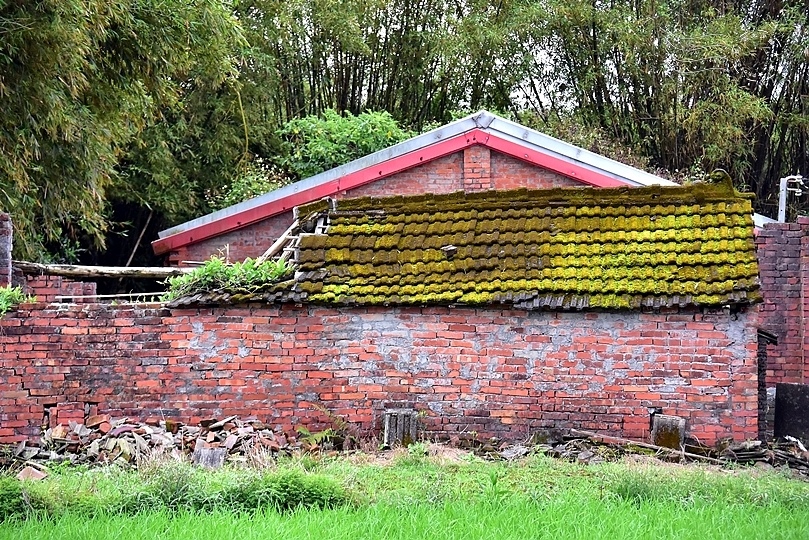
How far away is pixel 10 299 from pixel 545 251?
223 inches

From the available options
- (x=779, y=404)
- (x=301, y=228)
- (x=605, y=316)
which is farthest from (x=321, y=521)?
(x=779, y=404)

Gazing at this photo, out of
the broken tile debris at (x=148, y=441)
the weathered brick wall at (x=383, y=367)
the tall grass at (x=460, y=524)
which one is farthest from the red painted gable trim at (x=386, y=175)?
the tall grass at (x=460, y=524)

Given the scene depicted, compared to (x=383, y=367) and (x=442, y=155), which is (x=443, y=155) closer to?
(x=442, y=155)

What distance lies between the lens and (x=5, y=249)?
9.99 m

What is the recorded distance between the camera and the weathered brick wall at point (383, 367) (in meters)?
8.80

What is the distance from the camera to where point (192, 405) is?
30.1 feet

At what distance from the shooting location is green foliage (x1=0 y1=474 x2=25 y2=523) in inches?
244

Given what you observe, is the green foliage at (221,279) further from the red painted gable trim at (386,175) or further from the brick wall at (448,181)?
the red painted gable trim at (386,175)

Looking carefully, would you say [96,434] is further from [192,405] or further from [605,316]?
[605,316]

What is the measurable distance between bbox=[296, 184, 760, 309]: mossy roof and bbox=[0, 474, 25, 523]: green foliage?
3.57 metres

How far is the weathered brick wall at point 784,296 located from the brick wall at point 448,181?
318 cm

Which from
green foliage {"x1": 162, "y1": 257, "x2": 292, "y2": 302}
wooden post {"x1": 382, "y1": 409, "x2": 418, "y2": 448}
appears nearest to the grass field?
wooden post {"x1": 382, "y1": 409, "x2": 418, "y2": 448}

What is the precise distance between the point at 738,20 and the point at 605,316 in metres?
12.6

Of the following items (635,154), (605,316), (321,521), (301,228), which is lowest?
(321,521)
